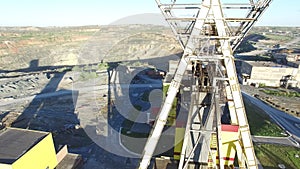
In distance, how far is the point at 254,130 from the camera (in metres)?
23.9

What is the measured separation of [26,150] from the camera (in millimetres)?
12914

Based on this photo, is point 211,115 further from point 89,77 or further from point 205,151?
point 89,77

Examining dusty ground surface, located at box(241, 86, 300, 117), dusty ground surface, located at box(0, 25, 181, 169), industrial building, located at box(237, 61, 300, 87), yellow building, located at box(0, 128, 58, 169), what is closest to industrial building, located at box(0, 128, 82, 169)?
yellow building, located at box(0, 128, 58, 169)

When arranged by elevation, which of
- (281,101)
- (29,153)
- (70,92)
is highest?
(29,153)

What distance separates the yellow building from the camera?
1203 cm

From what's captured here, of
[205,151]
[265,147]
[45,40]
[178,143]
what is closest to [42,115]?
[178,143]

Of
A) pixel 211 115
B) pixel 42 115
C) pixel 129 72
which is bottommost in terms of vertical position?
pixel 42 115

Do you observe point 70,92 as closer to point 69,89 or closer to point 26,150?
point 69,89

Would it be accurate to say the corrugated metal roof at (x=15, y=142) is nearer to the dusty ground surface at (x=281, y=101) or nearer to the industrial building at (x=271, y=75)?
the dusty ground surface at (x=281, y=101)

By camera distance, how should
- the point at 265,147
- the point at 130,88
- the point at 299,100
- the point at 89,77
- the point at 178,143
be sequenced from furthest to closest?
the point at 89,77, the point at 130,88, the point at 299,100, the point at 265,147, the point at 178,143

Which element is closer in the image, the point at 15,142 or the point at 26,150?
the point at 26,150

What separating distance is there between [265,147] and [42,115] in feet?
86.7

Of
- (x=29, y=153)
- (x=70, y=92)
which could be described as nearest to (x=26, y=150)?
(x=29, y=153)

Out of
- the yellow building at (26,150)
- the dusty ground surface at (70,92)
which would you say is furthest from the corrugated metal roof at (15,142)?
the dusty ground surface at (70,92)
